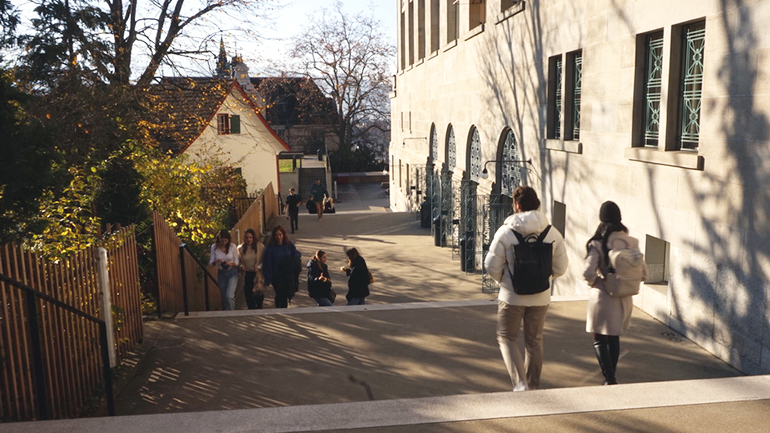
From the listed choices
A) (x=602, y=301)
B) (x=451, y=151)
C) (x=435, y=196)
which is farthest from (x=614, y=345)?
(x=435, y=196)

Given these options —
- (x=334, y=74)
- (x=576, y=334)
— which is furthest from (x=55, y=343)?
(x=334, y=74)

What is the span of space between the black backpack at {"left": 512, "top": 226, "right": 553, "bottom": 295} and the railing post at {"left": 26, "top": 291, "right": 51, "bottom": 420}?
3645 mm

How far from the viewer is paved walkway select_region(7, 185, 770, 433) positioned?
14.3ft

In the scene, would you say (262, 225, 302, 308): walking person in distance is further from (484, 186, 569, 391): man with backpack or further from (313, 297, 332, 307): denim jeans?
(484, 186, 569, 391): man with backpack

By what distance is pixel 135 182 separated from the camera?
31.8 ft

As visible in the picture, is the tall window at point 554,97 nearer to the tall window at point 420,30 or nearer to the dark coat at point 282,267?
the dark coat at point 282,267

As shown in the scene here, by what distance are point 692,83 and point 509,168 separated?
6834 mm

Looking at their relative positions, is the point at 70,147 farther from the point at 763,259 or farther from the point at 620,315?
the point at 763,259

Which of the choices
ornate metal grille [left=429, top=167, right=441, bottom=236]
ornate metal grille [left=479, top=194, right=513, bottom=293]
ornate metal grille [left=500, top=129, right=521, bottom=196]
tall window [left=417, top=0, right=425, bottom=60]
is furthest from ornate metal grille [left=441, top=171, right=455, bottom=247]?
tall window [left=417, top=0, right=425, bottom=60]

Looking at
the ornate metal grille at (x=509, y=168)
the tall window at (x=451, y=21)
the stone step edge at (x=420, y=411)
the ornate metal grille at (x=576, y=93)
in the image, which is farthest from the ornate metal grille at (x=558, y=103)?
the tall window at (x=451, y=21)

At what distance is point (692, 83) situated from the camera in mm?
7523

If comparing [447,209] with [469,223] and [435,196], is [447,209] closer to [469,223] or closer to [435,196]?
[435,196]

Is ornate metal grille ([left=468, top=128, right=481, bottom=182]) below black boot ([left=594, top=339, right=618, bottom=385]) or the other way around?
the other way around

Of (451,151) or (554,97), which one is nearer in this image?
(554,97)
